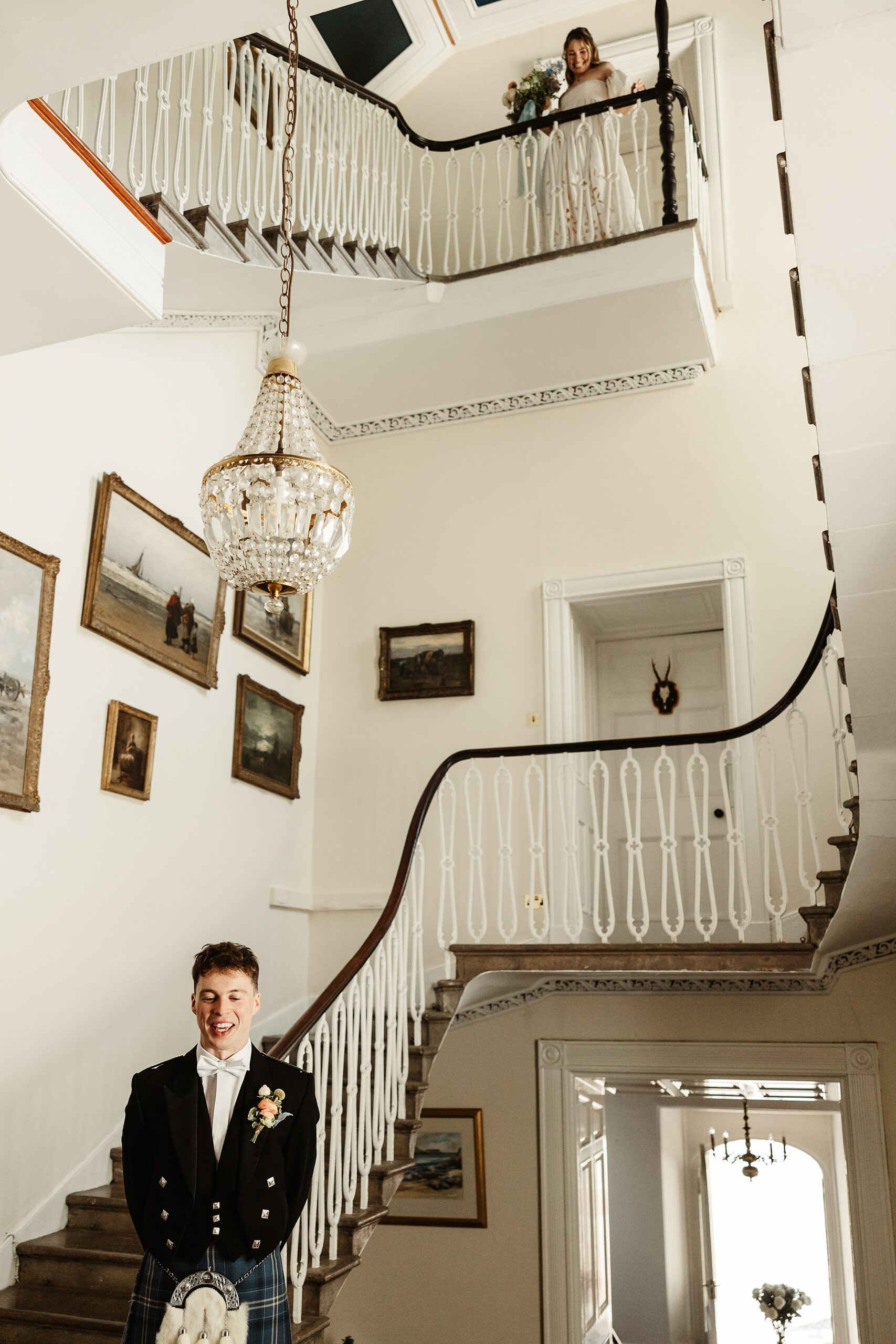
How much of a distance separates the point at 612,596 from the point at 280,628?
2.21 m

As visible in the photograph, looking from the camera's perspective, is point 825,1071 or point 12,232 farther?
point 825,1071

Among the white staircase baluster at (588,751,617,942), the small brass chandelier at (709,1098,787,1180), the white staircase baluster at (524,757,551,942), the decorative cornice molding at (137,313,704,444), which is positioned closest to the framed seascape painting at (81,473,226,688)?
the decorative cornice molding at (137,313,704,444)

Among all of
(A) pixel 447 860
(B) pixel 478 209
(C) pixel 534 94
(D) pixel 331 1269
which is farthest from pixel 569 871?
(C) pixel 534 94

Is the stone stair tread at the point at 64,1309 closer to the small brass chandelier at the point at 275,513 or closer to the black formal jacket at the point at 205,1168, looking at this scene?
the black formal jacket at the point at 205,1168

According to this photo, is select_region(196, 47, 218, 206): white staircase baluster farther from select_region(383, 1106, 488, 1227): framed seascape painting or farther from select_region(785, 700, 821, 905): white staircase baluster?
select_region(383, 1106, 488, 1227): framed seascape painting

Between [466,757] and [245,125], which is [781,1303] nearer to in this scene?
[466,757]

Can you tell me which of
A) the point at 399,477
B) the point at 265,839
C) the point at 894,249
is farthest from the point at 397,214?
the point at 894,249

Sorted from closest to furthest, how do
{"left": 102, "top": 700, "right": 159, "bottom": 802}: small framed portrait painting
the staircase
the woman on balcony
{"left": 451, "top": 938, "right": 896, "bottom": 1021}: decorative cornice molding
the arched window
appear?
the staircase < {"left": 102, "top": 700, "right": 159, "bottom": 802}: small framed portrait painting < {"left": 451, "top": 938, "right": 896, "bottom": 1021}: decorative cornice molding < the woman on balcony < the arched window

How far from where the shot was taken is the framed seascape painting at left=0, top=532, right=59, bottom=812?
4.96 meters

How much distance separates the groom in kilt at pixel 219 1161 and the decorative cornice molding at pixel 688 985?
13.1ft

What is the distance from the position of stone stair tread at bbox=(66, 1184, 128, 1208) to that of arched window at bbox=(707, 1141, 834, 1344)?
32.7ft

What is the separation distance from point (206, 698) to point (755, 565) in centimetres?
353

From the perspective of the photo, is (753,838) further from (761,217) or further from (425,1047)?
(761,217)

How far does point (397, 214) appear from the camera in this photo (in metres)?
7.62
